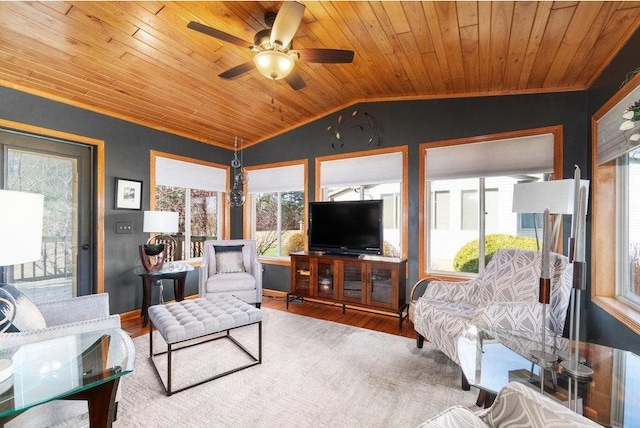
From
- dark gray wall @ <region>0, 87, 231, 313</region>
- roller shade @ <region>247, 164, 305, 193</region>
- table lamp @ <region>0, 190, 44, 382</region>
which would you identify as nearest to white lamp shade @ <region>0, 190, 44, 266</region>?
table lamp @ <region>0, 190, 44, 382</region>

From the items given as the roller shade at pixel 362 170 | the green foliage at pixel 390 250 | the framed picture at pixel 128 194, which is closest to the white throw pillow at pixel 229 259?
the framed picture at pixel 128 194

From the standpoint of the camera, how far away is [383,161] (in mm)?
4047

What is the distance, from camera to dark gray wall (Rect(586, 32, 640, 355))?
1.97 metres

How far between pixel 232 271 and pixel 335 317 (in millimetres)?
1520

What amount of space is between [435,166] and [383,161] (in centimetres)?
68

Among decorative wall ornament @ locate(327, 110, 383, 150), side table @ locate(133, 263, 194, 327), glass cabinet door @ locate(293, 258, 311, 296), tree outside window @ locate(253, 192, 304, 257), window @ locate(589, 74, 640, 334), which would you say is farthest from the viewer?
tree outside window @ locate(253, 192, 304, 257)

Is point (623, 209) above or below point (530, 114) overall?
below

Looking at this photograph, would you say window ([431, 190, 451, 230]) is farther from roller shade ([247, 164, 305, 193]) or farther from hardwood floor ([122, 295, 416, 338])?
roller shade ([247, 164, 305, 193])

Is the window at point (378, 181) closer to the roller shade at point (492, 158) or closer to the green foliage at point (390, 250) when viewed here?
the green foliage at point (390, 250)

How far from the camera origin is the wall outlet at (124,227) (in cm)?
370

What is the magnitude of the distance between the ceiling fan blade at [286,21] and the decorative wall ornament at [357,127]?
229 centimetres

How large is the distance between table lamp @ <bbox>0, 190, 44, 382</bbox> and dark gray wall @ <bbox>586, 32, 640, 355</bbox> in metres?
3.32

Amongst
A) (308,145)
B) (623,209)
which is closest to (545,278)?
(623,209)

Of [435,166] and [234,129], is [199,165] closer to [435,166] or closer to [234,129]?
[234,129]
